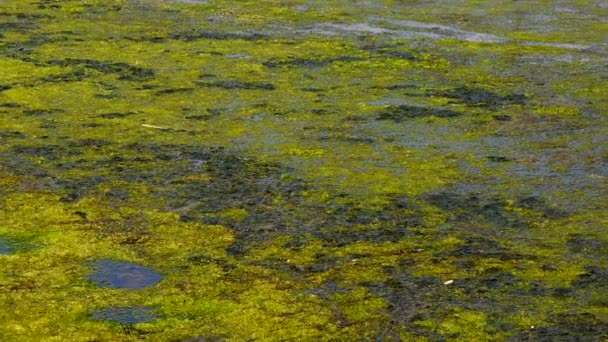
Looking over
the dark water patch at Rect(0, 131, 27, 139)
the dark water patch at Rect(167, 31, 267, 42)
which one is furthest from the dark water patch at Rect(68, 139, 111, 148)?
the dark water patch at Rect(167, 31, 267, 42)

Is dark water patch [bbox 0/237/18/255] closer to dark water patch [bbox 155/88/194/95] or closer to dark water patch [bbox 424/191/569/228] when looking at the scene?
dark water patch [bbox 424/191/569/228]

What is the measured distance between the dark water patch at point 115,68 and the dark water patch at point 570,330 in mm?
3188

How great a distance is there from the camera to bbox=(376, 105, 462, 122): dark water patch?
5066mm

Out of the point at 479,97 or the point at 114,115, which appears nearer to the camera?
the point at 114,115

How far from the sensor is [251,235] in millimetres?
3594

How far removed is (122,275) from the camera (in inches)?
128

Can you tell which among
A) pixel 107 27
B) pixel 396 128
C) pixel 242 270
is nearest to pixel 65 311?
pixel 242 270

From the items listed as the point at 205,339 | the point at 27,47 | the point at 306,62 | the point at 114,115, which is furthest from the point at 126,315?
the point at 27,47

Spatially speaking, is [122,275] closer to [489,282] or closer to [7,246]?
[7,246]

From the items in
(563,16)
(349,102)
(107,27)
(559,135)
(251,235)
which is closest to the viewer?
(251,235)

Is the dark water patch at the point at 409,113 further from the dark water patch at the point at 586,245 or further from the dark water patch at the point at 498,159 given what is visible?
the dark water patch at the point at 586,245

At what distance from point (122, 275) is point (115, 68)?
2812 millimetres

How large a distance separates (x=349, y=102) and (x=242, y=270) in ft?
7.04

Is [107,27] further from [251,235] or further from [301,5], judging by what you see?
[251,235]
